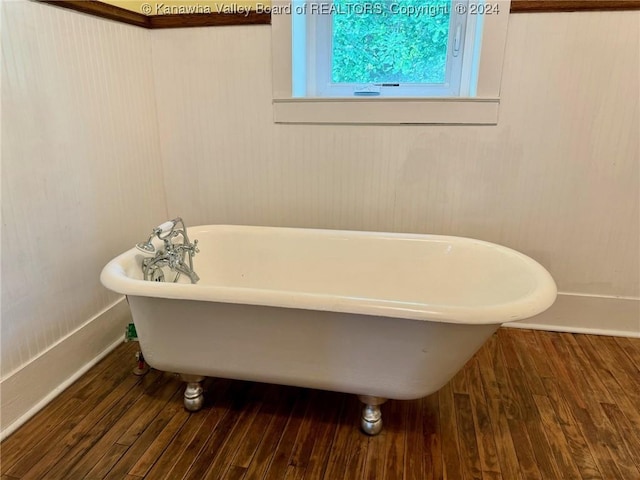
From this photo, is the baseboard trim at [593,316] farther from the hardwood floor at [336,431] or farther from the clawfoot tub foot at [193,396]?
the clawfoot tub foot at [193,396]

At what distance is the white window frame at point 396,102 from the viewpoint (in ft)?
5.62

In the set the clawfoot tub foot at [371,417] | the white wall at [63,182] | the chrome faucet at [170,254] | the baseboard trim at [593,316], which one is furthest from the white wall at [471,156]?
the clawfoot tub foot at [371,417]

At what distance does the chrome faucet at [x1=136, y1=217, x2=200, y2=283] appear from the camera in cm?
147

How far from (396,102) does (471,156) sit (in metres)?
0.40

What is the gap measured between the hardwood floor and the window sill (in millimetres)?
1022

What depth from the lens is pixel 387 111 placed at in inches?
72.8

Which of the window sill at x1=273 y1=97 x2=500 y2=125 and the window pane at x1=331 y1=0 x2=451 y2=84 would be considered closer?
the window sill at x1=273 y1=97 x2=500 y2=125

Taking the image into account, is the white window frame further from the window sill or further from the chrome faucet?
the chrome faucet

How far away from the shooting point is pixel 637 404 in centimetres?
149

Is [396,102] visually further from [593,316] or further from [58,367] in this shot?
[58,367]

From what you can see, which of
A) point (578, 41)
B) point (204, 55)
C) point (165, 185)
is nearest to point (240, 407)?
point (165, 185)

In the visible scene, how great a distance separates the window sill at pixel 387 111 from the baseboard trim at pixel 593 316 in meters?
0.89

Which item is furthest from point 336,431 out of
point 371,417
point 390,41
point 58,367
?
point 390,41

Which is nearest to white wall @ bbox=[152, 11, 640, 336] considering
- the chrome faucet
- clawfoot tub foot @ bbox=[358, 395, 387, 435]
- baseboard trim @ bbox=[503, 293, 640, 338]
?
baseboard trim @ bbox=[503, 293, 640, 338]
